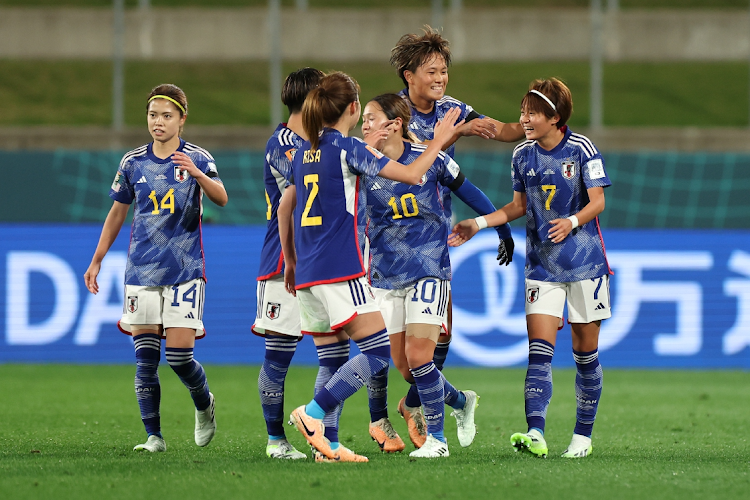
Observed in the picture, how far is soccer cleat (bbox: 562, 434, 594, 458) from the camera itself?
595 cm

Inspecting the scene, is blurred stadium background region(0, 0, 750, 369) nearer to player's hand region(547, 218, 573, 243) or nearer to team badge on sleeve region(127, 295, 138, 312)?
team badge on sleeve region(127, 295, 138, 312)

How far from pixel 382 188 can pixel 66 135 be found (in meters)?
10.7

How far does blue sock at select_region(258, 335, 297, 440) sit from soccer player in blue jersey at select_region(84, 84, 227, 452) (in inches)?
17.9

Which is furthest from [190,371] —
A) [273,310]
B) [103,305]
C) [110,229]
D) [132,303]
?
[103,305]

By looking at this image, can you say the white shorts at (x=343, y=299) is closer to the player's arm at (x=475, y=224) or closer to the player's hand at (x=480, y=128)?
the player's arm at (x=475, y=224)

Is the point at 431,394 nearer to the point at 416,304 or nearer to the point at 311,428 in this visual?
the point at 416,304

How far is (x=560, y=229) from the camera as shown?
5801 mm

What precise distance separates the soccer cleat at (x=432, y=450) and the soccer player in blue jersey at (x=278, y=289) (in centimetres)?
65

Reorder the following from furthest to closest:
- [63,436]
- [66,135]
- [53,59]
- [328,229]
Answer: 1. [53,59]
2. [66,135]
3. [63,436]
4. [328,229]

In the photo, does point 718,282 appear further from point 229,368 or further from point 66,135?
point 66,135

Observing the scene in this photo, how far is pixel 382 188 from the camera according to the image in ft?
19.7

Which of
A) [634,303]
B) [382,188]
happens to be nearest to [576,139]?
[382,188]

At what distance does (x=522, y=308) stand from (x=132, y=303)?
5968mm

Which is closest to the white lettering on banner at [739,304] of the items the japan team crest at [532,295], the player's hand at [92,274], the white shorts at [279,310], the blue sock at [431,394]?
the japan team crest at [532,295]
